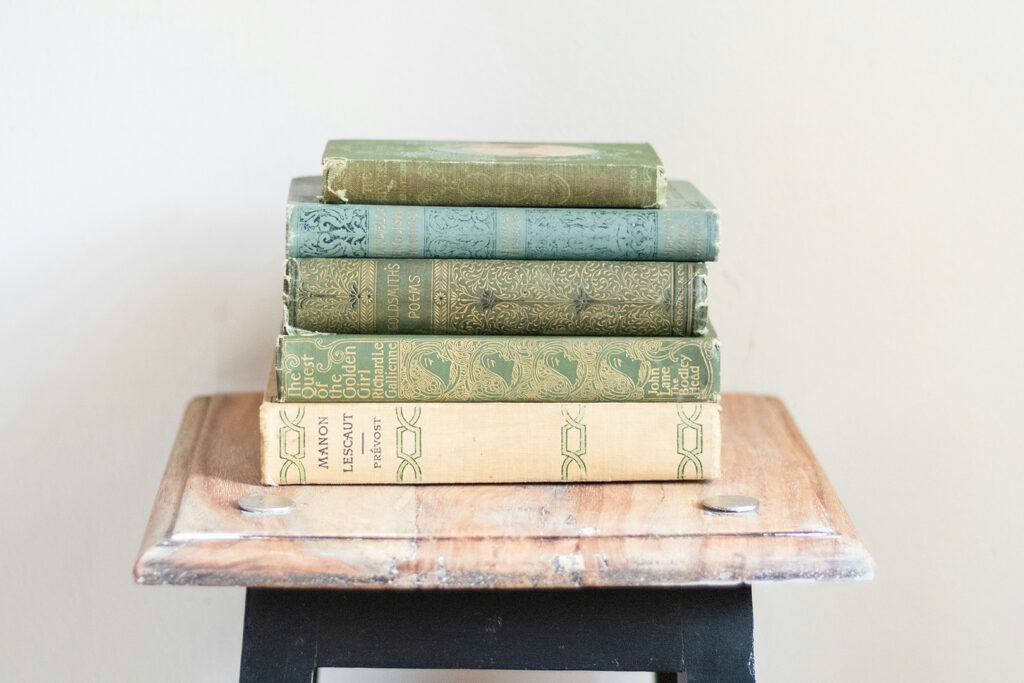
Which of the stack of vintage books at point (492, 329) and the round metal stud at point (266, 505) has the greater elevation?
the stack of vintage books at point (492, 329)

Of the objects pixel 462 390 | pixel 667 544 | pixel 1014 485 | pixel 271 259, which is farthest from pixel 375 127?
pixel 1014 485

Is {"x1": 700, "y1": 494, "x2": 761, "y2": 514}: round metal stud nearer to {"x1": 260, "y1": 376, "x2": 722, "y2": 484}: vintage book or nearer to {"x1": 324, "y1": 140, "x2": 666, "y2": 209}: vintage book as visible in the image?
{"x1": 260, "y1": 376, "x2": 722, "y2": 484}: vintage book

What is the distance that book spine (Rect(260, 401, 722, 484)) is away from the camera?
0.67 m

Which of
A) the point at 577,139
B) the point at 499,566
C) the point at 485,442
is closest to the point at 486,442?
the point at 485,442

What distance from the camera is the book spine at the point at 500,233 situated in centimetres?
67

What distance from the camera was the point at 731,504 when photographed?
650 mm

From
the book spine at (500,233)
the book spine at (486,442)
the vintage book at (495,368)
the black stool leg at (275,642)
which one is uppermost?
the book spine at (500,233)

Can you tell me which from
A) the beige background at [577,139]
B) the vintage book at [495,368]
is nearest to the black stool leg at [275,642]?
→ the vintage book at [495,368]

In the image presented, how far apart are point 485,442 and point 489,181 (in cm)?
16

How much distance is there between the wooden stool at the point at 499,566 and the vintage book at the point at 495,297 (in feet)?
0.32

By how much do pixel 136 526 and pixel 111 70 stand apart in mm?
401

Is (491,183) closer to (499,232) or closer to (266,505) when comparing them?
(499,232)

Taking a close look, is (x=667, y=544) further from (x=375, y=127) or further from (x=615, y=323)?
(x=375, y=127)

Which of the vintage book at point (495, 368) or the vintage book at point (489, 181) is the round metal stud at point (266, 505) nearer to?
the vintage book at point (495, 368)
